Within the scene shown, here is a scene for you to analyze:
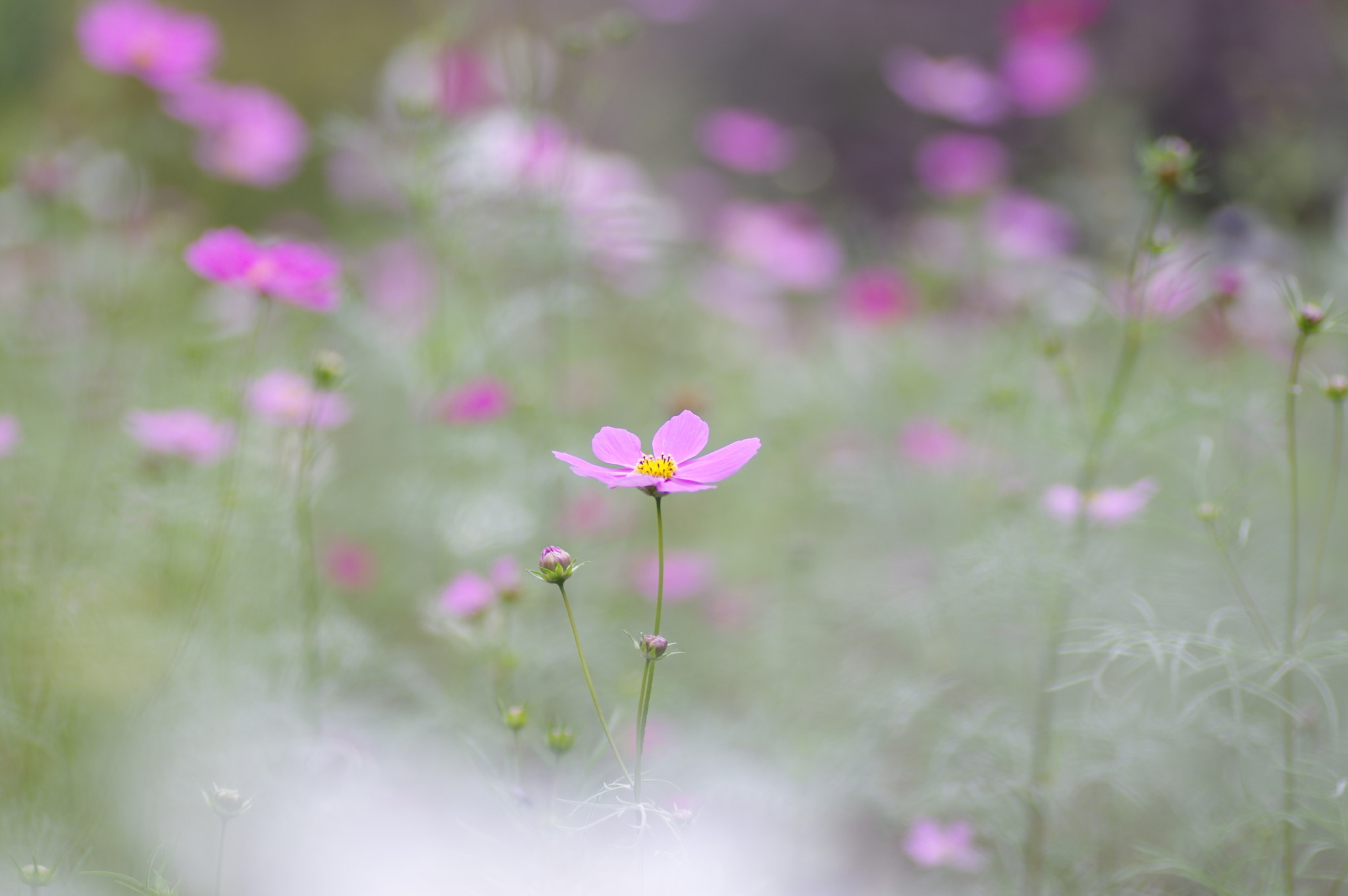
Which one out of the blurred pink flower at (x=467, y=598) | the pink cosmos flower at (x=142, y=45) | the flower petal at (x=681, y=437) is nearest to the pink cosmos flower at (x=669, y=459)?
the flower petal at (x=681, y=437)

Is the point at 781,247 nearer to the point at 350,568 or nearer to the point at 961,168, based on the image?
the point at 961,168

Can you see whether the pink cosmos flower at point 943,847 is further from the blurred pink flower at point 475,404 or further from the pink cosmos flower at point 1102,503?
the blurred pink flower at point 475,404

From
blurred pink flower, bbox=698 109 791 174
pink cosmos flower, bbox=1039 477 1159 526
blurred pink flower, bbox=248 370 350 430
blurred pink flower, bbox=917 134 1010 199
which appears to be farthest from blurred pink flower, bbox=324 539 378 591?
blurred pink flower, bbox=917 134 1010 199

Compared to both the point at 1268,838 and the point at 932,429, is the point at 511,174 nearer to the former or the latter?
the point at 932,429

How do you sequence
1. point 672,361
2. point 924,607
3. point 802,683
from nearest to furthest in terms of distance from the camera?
point 924,607
point 802,683
point 672,361

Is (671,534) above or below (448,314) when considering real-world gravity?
below

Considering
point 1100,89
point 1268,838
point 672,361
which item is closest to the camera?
point 1268,838

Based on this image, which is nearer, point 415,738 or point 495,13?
point 415,738

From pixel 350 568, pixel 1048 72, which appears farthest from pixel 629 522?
pixel 1048 72

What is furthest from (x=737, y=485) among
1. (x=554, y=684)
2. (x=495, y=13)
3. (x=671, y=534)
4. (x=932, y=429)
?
(x=495, y=13)
